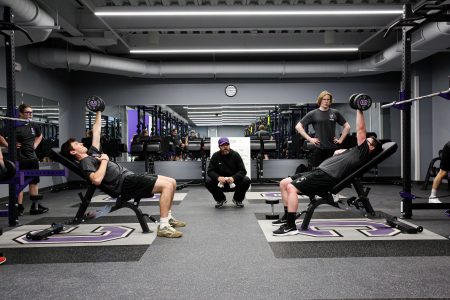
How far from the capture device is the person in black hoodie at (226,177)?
488 cm

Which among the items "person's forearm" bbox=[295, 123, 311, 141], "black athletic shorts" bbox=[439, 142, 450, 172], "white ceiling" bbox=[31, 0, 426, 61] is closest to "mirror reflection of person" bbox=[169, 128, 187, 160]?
"white ceiling" bbox=[31, 0, 426, 61]

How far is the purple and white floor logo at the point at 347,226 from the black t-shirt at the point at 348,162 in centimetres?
51

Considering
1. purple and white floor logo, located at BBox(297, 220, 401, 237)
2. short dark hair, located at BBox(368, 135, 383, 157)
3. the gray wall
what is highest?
the gray wall

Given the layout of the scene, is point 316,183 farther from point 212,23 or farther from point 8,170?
point 212,23

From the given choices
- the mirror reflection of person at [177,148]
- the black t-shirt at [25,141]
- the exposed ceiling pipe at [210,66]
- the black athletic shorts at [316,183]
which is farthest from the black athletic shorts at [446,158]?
the mirror reflection of person at [177,148]

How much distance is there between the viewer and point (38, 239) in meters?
3.17

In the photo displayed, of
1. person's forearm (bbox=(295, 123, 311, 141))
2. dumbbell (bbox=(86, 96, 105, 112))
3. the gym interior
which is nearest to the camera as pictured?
the gym interior

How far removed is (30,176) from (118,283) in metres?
2.67

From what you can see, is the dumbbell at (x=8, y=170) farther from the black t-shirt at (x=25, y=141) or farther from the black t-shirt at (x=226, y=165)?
the black t-shirt at (x=226, y=165)

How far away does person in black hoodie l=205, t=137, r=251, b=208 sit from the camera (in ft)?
16.0

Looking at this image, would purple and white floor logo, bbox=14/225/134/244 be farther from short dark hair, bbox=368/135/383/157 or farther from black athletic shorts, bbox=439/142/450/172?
black athletic shorts, bbox=439/142/450/172

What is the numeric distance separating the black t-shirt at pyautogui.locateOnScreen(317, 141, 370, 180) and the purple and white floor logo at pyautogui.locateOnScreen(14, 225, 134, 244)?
1.94m

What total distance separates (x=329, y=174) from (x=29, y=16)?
3.90 m

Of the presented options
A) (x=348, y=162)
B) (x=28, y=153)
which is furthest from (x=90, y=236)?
(x=348, y=162)
